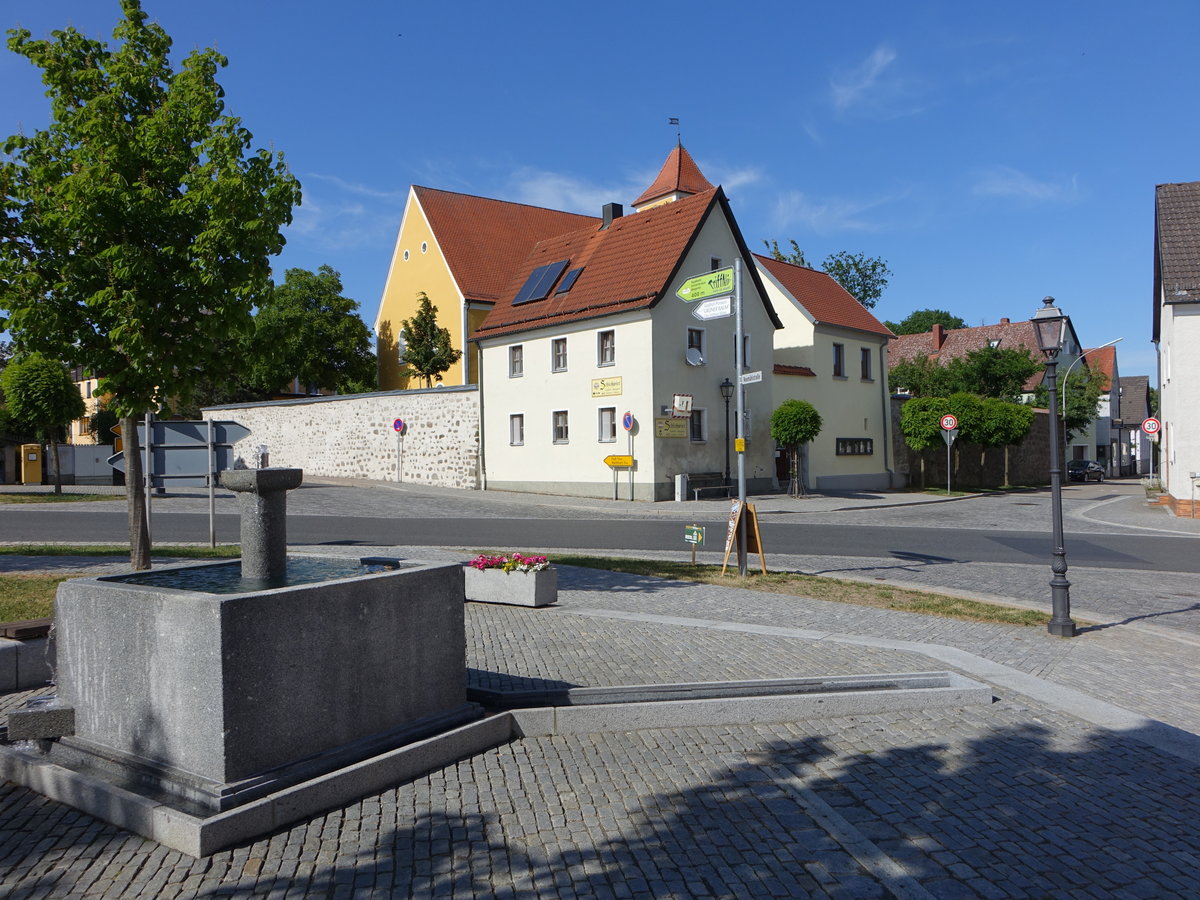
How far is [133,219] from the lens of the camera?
950 centimetres

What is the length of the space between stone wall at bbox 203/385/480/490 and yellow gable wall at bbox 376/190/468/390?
568 cm

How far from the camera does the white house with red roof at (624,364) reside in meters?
28.4

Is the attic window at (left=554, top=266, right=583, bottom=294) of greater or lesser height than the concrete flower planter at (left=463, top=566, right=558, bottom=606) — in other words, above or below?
above

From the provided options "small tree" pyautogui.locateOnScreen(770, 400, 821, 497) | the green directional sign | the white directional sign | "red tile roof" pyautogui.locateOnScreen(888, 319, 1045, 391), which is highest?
"red tile roof" pyautogui.locateOnScreen(888, 319, 1045, 391)

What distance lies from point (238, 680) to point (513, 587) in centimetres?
594

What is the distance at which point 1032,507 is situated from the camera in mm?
27875

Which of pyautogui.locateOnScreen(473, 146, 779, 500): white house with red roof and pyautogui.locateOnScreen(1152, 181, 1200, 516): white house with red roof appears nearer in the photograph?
pyautogui.locateOnScreen(1152, 181, 1200, 516): white house with red roof

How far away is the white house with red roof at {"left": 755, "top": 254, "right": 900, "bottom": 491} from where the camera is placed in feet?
116

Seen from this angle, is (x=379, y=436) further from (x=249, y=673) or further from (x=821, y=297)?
(x=249, y=673)

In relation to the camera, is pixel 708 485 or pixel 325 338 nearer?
pixel 708 485

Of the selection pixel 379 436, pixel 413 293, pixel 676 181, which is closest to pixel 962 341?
pixel 676 181

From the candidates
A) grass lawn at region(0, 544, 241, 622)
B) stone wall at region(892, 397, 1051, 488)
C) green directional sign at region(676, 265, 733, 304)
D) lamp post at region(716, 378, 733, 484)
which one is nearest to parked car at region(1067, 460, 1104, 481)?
stone wall at region(892, 397, 1051, 488)

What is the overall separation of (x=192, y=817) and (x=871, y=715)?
4.25 metres

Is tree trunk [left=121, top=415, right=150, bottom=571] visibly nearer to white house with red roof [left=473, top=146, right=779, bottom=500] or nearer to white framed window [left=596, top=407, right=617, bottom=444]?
white house with red roof [left=473, top=146, right=779, bottom=500]
